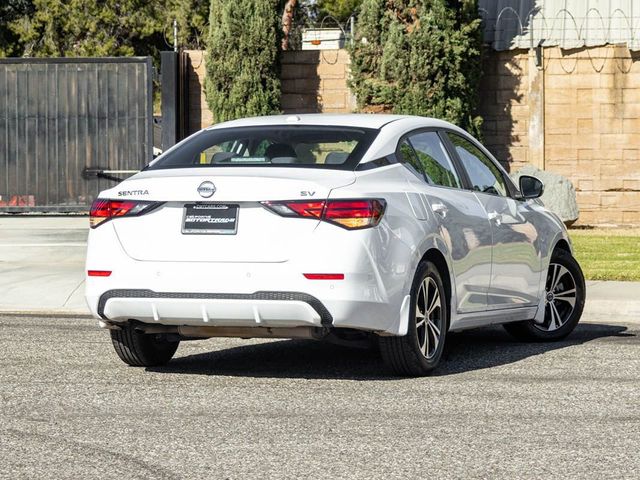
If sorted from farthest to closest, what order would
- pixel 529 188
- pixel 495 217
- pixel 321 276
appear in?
pixel 529 188, pixel 495 217, pixel 321 276

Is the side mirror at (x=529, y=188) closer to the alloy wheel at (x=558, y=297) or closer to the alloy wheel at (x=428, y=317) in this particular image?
the alloy wheel at (x=558, y=297)

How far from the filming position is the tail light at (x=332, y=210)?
7.77m

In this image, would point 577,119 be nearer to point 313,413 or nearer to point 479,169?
point 479,169

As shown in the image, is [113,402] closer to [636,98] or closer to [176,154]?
[176,154]

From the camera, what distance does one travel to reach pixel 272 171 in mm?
8016

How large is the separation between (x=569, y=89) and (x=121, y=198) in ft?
45.4

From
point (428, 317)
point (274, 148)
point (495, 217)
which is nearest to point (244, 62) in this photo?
point (495, 217)

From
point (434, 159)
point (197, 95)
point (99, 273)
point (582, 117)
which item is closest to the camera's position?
point (99, 273)

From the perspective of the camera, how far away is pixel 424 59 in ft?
66.3

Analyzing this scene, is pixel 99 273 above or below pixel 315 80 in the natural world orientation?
below

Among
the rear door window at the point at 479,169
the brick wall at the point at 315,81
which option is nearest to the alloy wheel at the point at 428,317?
the rear door window at the point at 479,169

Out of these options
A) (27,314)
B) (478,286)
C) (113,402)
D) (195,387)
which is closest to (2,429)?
(113,402)

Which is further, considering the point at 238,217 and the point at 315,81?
the point at 315,81

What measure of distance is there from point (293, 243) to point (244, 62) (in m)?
13.6
